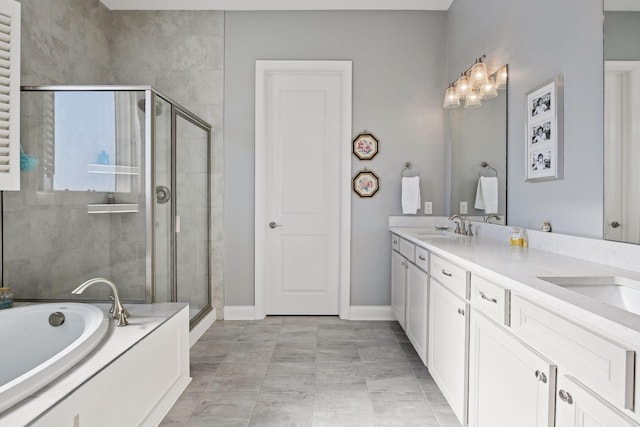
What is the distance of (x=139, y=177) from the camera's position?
2264 mm

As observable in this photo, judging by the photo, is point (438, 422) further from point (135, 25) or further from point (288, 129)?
point (135, 25)

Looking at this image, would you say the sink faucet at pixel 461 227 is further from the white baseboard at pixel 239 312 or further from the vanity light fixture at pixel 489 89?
the white baseboard at pixel 239 312

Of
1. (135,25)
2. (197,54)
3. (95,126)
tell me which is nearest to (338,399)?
(95,126)

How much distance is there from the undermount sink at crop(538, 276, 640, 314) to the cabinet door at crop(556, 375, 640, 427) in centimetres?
36

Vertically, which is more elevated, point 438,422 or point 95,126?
point 95,126

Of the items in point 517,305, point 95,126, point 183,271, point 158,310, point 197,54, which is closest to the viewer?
point 517,305

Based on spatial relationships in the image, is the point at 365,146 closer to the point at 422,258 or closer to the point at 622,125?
the point at 422,258

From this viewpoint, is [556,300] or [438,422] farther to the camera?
[438,422]

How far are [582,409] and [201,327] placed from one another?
2.82 meters

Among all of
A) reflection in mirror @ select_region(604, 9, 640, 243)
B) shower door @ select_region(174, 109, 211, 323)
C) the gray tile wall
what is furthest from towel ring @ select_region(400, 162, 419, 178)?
reflection in mirror @ select_region(604, 9, 640, 243)

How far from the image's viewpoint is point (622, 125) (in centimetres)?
147

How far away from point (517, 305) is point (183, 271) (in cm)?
235

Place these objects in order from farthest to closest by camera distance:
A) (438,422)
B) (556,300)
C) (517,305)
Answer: (438,422) → (517,305) → (556,300)

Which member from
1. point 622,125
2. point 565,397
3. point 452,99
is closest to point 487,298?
point 565,397
